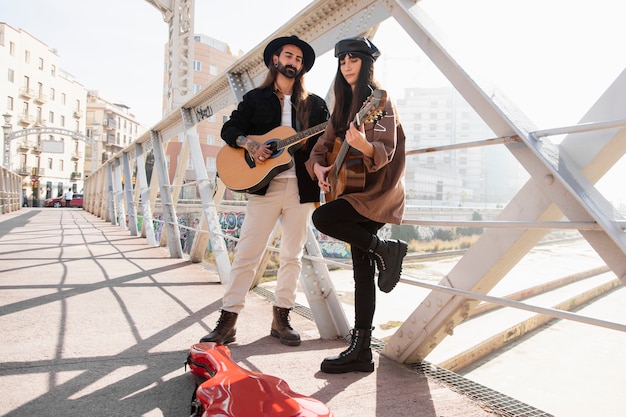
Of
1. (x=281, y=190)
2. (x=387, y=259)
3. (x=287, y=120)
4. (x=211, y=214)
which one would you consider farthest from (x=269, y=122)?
(x=211, y=214)

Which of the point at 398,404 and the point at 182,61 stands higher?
the point at 182,61

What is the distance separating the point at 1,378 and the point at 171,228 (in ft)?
12.6

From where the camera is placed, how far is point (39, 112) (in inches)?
1553

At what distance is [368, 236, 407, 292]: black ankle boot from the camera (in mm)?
1678

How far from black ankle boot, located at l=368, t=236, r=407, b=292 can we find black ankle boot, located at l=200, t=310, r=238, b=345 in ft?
2.82

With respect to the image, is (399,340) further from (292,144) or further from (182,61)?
(182,61)

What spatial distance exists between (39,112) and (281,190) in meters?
45.7

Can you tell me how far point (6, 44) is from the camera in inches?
1310

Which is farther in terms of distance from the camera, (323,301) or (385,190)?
(323,301)

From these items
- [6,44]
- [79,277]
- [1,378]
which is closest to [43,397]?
[1,378]

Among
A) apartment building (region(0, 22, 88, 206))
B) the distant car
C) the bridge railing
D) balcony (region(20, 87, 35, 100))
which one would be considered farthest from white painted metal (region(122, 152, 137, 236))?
balcony (region(20, 87, 35, 100))

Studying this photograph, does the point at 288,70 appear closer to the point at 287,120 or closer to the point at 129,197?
the point at 287,120

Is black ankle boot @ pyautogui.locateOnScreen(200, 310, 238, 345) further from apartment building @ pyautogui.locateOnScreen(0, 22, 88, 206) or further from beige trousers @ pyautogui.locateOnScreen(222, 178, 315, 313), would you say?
apartment building @ pyautogui.locateOnScreen(0, 22, 88, 206)

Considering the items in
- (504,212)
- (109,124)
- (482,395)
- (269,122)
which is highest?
(109,124)
